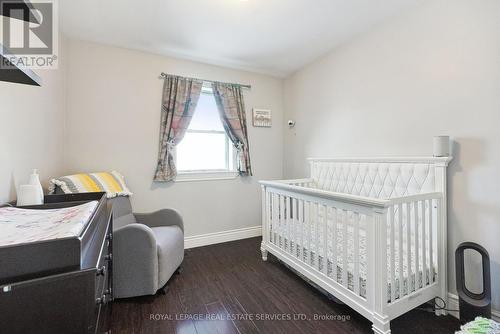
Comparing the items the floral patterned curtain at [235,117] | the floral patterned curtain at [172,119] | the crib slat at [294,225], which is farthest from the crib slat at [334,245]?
the floral patterned curtain at [172,119]

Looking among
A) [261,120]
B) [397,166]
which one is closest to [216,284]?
[397,166]

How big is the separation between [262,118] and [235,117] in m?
0.46

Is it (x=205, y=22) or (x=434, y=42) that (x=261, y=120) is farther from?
(x=434, y=42)

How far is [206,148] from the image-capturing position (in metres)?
3.11

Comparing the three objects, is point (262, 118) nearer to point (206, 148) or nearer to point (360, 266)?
point (206, 148)

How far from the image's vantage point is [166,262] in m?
1.91

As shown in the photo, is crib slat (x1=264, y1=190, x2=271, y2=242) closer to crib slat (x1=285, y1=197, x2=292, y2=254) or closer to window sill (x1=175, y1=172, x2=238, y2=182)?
crib slat (x1=285, y1=197, x2=292, y2=254)

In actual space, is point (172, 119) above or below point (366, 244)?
above

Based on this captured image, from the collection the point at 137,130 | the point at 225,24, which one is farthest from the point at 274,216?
the point at 225,24

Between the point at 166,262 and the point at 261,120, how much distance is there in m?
2.24

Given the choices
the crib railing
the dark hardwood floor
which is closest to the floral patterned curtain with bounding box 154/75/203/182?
the dark hardwood floor

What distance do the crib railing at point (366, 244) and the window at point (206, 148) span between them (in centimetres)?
118

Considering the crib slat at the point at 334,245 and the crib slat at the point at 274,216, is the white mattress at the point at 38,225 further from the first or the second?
the crib slat at the point at 274,216

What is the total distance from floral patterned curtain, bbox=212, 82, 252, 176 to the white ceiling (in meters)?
0.41
